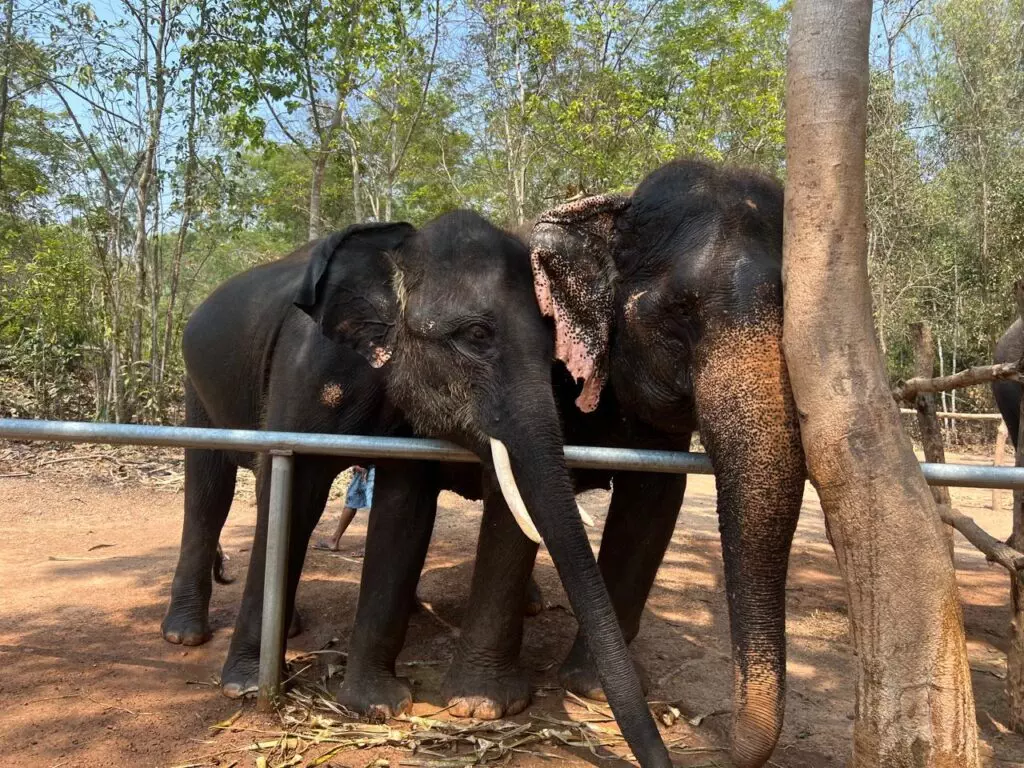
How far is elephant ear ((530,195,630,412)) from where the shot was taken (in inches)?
105

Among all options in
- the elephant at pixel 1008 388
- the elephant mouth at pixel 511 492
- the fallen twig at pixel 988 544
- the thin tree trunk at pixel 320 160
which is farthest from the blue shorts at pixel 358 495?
the thin tree trunk at pixel 320 160

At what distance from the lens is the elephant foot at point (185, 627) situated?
366cm

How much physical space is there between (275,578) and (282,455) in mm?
423

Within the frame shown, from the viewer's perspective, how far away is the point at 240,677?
2979 mm

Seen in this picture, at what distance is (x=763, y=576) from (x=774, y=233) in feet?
3.56

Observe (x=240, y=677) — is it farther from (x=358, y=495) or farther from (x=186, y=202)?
(x=186, y=202)

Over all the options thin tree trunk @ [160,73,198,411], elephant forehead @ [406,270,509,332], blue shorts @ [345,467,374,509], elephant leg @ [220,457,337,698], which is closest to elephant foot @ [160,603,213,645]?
elephant leg @ [220,457,337,698]

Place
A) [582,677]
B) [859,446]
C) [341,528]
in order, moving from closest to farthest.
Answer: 1. [859,446]
2. [582,677]
3. [341,528]

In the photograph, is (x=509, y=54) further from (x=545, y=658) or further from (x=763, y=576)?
(x=763, y=576)

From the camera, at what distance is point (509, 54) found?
541 inches

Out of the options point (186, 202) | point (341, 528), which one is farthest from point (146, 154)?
point (341, 528)

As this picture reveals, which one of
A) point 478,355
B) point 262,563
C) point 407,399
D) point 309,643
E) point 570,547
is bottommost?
point 309,643

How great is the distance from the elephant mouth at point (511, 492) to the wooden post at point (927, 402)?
1.70m

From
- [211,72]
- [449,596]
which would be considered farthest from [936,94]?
[449,596]
